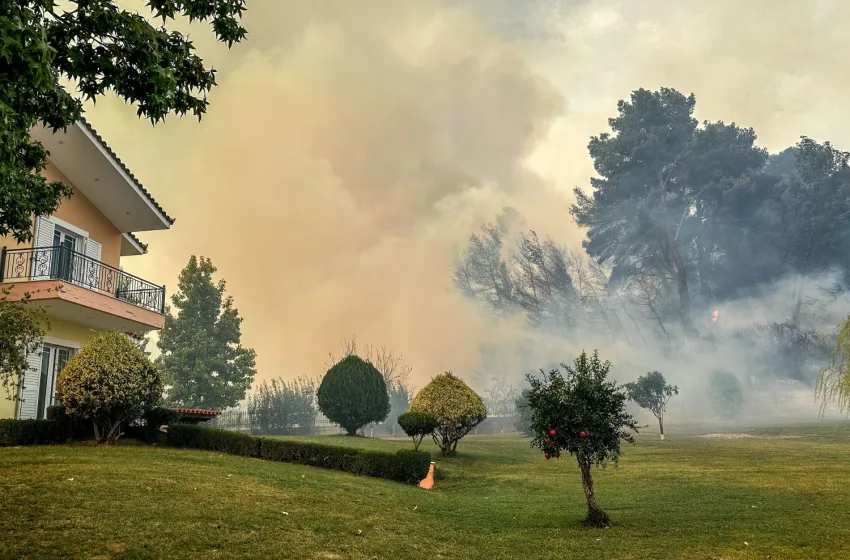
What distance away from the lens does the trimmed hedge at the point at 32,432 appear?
15.4m

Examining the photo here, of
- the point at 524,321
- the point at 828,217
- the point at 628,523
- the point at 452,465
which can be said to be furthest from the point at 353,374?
the point at 828,217

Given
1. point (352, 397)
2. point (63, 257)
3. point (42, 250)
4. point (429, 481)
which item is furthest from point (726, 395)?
point (42, 250)

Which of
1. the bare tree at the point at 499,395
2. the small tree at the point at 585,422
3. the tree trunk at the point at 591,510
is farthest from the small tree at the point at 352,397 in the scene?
the bare tree at the point at 499,395

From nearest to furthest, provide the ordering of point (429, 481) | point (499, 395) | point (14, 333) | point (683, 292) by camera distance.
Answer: point (14, 333)
point (429, 481)
point (683, 292)
point (499, 395)

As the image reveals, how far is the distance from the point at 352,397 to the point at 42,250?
16.8 m

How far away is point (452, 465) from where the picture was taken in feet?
70.7

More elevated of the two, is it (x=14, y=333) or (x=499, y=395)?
(x=14, y=333)

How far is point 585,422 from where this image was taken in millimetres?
11758

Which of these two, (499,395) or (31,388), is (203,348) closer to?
(31,388)

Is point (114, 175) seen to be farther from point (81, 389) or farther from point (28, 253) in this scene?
point (81, 389)

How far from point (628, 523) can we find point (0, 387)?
61.3 ft

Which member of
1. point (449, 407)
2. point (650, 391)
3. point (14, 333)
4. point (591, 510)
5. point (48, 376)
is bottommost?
point (591, 510)

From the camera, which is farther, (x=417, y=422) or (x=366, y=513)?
(x=417, y=422)

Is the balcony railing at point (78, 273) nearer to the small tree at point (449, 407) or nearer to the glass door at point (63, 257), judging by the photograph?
the glass door at point (63, 257)
